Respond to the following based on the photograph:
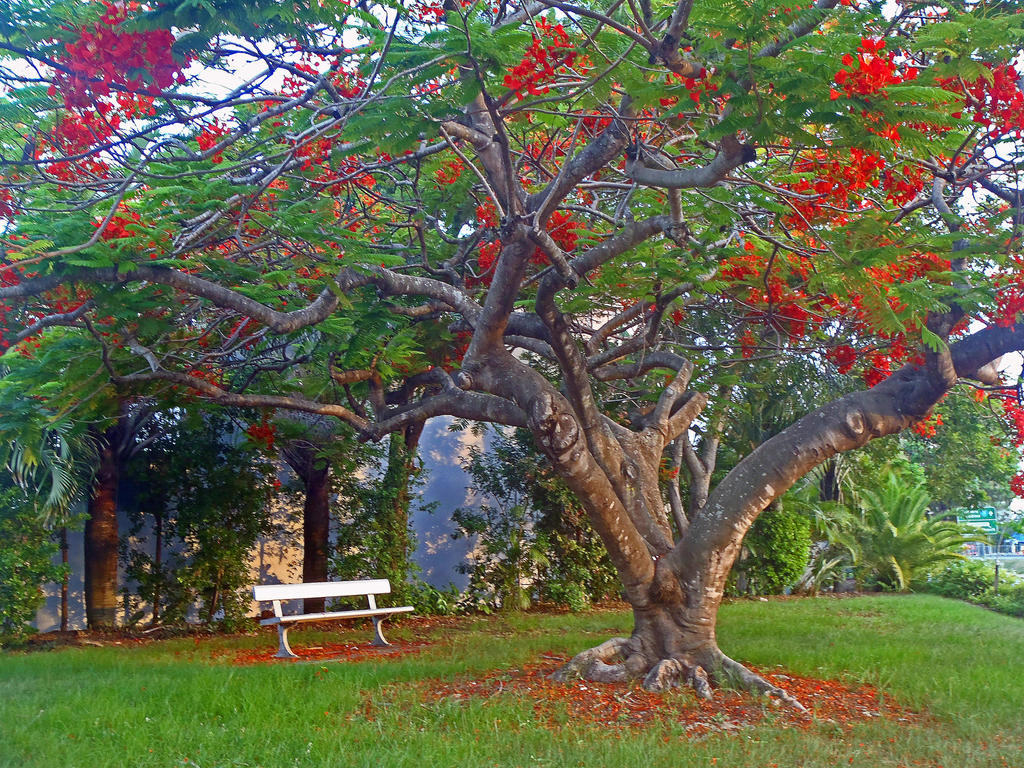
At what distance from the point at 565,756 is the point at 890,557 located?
45.9 ft

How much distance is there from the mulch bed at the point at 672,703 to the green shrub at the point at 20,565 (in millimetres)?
5014

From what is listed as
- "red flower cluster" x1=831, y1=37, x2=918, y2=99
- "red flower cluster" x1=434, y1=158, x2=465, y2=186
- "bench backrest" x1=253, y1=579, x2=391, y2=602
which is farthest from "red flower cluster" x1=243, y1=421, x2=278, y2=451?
"red flower cluster" x1=831, y1=37, x2=918, y2=99

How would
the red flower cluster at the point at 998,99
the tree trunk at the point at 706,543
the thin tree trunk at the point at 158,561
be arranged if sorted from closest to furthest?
1. the red flower cluster at the point at 998,99
2. the tree trunk at the point at 706,543
3. the thin tree trunk at the point at 158,561

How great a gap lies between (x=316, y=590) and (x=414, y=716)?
3879 millimetres

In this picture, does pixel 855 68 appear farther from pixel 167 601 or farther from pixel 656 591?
pixel 167 601

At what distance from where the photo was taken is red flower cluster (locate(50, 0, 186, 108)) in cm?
500

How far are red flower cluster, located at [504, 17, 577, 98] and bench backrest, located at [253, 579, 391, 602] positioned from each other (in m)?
5.66

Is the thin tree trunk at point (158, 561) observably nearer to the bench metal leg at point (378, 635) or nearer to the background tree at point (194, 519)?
the background tree at point (194, 519)

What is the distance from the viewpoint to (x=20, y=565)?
891 cm

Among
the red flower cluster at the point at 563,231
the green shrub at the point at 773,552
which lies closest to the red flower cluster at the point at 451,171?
the red flower cluster at the point at 563,231

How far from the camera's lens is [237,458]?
10.9m

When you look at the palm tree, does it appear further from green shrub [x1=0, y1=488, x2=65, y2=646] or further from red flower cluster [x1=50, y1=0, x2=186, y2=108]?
red flower cluster [x1=50, y1=0, x2=186, y2=108]

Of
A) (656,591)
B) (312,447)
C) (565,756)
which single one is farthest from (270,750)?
(312,447)

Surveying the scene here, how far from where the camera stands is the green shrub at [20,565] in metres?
8.84
